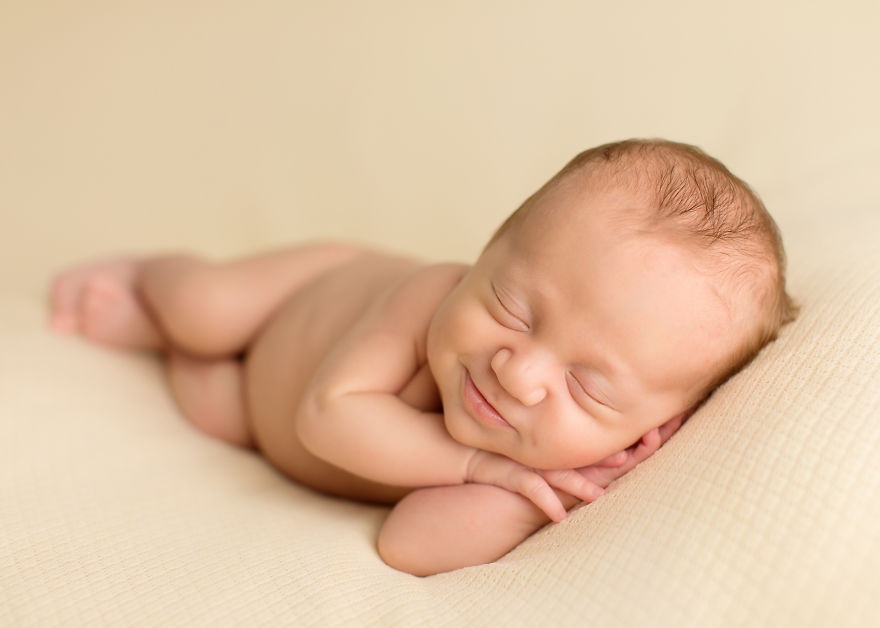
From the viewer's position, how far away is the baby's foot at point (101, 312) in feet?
5.43

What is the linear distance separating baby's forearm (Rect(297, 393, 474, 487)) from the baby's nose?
0.15 m

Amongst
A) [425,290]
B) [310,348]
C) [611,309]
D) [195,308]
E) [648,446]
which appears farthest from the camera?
[195,308]

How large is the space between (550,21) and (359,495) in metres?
1.03

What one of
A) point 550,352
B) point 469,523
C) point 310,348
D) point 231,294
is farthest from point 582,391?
point 231,294

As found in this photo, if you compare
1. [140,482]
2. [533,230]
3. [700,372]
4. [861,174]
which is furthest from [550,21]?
[140,482]

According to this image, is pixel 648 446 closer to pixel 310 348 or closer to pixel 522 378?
pixel 522 378

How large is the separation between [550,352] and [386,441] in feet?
0.84

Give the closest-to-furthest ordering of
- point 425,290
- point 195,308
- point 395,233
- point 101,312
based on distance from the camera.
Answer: point 425,290 < point 195,308 < point 101,312 < point 395,233

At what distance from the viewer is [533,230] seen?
1049 mm

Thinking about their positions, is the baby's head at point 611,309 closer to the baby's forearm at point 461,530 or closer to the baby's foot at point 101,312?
the baby's forearm at point 461,530

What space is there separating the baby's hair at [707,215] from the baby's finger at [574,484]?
0.20m

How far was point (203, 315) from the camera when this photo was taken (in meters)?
1.49

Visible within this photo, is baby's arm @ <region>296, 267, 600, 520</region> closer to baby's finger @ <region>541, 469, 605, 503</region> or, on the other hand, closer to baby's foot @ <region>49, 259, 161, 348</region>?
baby's finger @ <region>541, 469, 605, 503</region>

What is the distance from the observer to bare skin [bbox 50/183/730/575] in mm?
976
